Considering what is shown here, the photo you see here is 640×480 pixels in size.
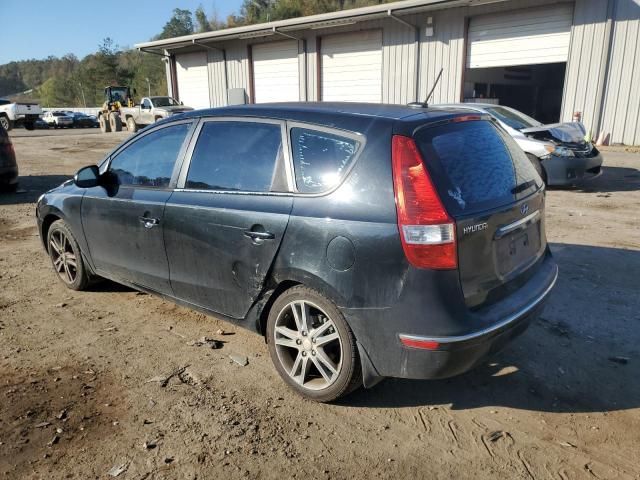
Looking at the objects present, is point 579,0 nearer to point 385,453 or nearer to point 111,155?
point 111,155

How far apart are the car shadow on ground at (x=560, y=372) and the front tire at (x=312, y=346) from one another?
23 centimetres

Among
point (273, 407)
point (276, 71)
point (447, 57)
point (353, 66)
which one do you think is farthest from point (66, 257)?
point (276, 71)

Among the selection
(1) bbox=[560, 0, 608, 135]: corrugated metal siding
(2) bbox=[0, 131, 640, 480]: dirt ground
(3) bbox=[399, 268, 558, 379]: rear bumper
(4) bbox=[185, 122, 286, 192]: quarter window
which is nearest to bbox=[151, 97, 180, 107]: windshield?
(1) bbox=[560, 0, 608, 135]: corrugated metal siding

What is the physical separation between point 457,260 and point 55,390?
8.65 ft

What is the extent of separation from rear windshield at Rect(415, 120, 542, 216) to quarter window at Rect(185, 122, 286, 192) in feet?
3.09

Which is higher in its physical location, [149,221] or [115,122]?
[149,221]

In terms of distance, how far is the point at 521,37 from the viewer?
17047 millimetres

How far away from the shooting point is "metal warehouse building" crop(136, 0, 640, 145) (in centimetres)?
1555

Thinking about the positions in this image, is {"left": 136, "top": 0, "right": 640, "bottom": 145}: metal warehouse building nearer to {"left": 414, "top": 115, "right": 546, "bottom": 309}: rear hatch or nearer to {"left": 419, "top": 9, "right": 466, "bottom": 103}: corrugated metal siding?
{"left": 419, "top": 9, "right": 466, "bottom": 103}: corrugated metal siding

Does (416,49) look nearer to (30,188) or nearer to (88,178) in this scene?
(30,188)

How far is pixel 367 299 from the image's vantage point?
267cm

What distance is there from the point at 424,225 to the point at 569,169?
785 cm

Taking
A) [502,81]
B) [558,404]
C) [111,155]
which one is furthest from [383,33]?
[558,404]

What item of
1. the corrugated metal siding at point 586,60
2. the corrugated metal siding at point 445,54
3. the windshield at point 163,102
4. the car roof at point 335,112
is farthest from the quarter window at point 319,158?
the windshield at point 163,102
